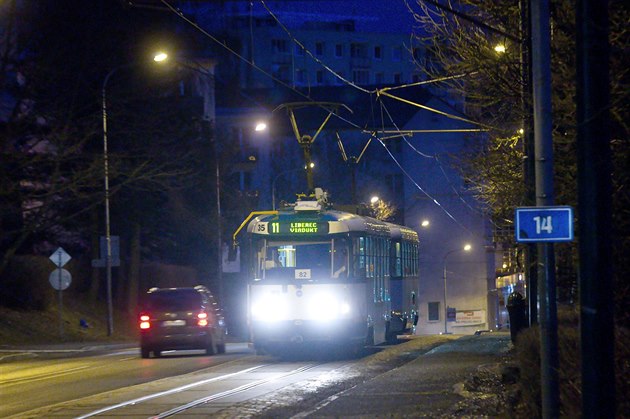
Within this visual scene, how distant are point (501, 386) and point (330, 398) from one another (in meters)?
2.44

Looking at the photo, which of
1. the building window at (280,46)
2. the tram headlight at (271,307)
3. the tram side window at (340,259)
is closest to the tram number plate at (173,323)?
the tram headlight at (271,307)

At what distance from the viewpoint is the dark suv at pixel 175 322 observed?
27.0 meters

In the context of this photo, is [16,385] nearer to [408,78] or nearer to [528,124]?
[528,124]

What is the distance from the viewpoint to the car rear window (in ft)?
89.4

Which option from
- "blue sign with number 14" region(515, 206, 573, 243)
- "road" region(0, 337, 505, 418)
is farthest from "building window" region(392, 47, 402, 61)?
"blue sign with number 14" region(515, 206, 573, 243)

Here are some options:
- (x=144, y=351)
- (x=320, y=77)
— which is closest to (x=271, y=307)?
(x=144, y=351)

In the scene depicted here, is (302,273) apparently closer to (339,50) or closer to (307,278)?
(307,278)

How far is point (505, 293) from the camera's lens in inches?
3000

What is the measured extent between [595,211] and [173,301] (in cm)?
1988

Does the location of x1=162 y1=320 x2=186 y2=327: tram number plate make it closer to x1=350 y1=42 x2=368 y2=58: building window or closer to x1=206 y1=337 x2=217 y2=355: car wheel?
x1=206 y1=337 x2=217 y2=355: car wheel

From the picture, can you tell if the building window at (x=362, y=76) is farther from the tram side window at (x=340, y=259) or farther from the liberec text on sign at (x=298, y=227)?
the tram side window at (x=340, y=259)

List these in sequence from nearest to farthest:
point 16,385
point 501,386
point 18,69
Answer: point 501,386
point 16,385
point 18,69

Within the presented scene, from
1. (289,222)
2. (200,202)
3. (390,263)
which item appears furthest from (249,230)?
(200,202)

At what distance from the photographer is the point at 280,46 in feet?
343
